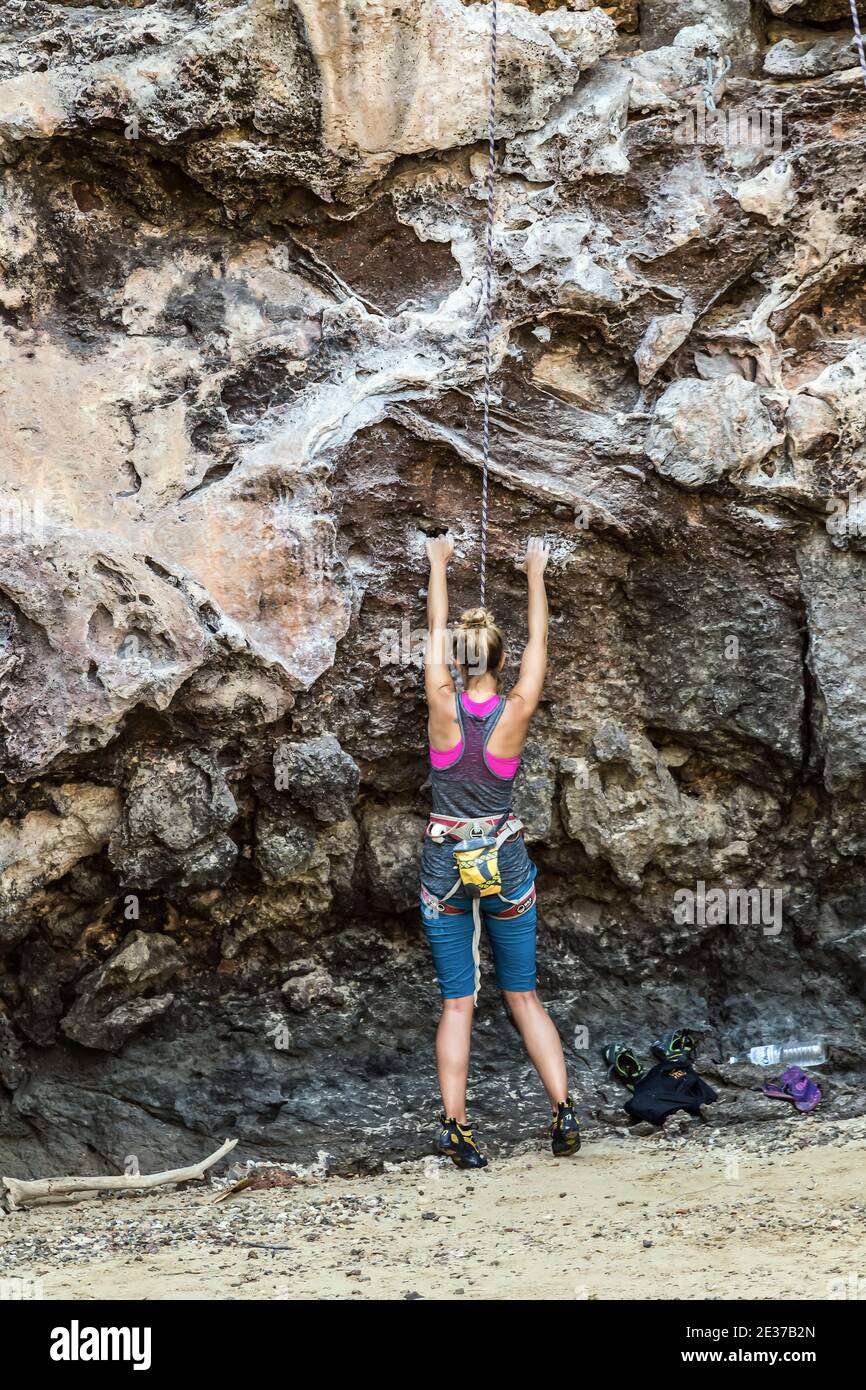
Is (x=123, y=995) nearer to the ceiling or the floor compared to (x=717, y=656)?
nearer to the floor

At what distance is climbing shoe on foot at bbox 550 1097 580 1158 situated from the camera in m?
4.91

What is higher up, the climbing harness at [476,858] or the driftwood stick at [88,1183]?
the climbing harness at [476,858]

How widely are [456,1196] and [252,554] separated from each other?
2.43 m

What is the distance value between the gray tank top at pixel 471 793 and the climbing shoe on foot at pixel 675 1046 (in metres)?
1.17

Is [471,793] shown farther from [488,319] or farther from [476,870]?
[488,319]

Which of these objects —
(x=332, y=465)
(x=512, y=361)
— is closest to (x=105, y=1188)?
(x=332, y=465)

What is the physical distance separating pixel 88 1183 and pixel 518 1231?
5.36ft

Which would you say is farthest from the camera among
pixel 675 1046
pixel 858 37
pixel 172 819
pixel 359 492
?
pixel 675 1046

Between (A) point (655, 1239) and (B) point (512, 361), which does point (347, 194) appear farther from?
(A) point (655, 1239)

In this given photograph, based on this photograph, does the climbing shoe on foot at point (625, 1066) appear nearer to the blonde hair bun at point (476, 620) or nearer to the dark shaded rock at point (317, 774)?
the dark shaded rock at point (317, 774)

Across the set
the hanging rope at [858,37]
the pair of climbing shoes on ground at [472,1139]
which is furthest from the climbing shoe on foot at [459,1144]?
the hanging rope at [858,37]

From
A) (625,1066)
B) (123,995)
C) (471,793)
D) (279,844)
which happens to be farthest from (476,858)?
(123,995)

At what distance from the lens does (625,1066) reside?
18.3ft

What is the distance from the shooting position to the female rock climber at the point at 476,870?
491 centimetres
